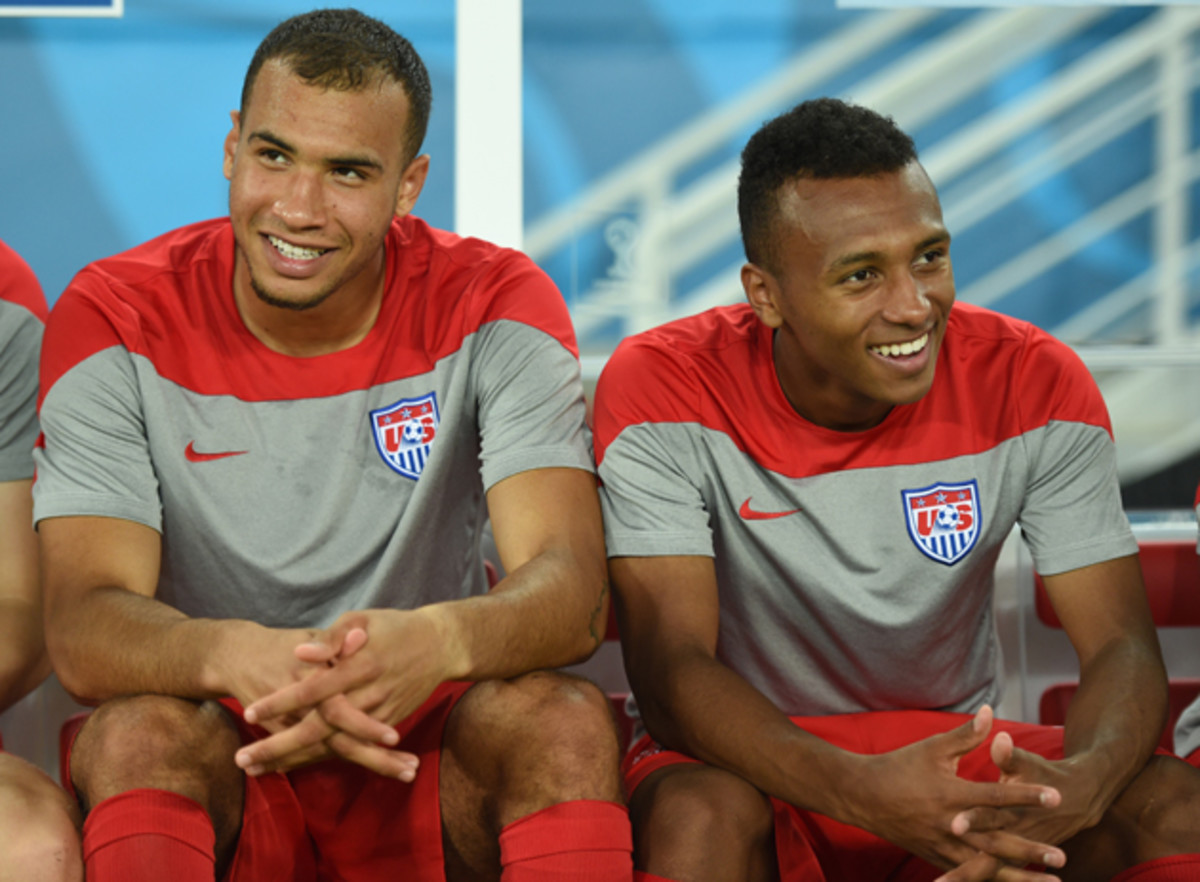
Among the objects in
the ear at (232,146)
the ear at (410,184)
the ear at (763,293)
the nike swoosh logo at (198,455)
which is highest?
the ear at (232,146)

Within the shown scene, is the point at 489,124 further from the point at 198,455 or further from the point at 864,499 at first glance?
the point at 864,499

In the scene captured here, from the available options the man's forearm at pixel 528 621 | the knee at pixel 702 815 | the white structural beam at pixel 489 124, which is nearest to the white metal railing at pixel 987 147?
the white structural beam at pixel 489 124

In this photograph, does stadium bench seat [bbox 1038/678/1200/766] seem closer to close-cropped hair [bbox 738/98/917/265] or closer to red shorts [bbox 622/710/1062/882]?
red shorts [bbox 622/710/1062/882]

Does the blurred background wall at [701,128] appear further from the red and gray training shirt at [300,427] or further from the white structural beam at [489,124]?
the red and gray training shirt at [300,427]

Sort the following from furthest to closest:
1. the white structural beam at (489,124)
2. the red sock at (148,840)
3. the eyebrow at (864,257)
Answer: the white structural beam at (489,124)
the eyebrow at (864,257)
the red sock at (148,840)

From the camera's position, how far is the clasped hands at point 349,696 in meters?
1.24

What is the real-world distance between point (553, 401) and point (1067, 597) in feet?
2.28

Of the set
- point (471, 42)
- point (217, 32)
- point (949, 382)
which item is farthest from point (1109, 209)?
point (217, 32)

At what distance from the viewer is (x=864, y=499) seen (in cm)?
162

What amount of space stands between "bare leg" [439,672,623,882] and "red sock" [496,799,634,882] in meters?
0.01

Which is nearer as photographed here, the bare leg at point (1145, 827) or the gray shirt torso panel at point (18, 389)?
the bare leg at point (1145, 827)

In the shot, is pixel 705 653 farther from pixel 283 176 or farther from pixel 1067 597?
pixel 283 176

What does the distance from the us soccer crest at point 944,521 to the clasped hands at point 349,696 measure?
67 cm

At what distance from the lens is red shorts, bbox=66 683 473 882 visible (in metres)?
1.44
